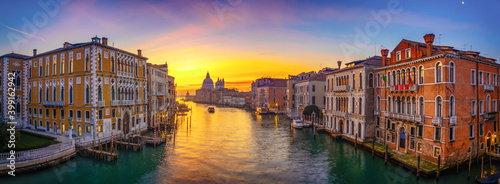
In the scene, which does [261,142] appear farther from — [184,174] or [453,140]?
[453,140]

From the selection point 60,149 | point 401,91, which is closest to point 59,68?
point 60,149

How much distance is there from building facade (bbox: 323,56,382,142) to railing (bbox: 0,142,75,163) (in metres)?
27.6

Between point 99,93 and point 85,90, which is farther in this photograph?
point 99,93

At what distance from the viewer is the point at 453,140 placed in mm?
18703

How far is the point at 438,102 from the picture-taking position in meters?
18.9

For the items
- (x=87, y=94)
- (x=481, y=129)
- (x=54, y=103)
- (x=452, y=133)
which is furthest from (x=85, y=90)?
(x=481, y=129)

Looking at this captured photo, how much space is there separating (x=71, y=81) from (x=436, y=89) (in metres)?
33.6

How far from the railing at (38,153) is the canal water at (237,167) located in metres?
1.22

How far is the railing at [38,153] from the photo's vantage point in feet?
59.7

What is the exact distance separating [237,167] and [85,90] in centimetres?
1767

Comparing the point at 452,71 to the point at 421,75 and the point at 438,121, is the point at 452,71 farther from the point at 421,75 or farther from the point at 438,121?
the point at 438,121

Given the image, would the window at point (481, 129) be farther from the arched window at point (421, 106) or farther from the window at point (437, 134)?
the window at point (437, 134)

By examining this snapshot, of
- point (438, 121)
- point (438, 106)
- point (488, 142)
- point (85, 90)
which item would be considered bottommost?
point (488, 142)

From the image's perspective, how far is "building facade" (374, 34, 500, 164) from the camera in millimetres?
18547
